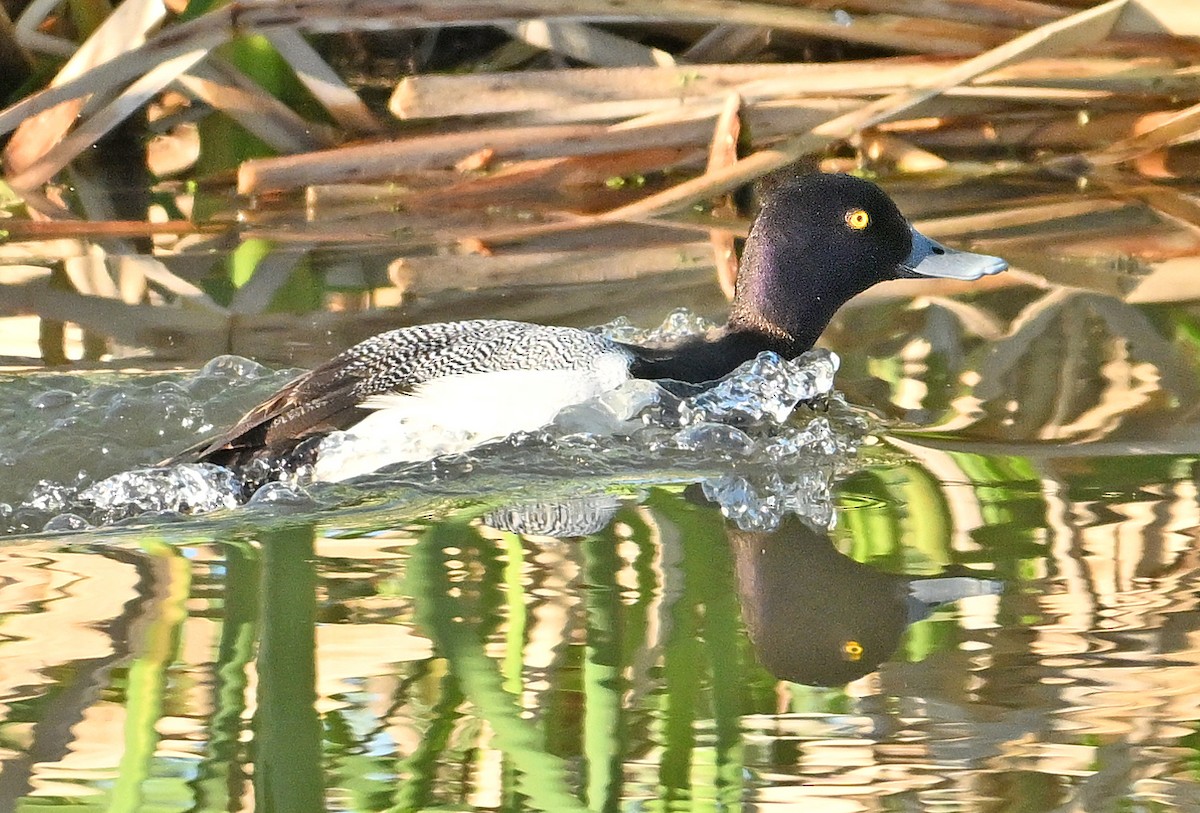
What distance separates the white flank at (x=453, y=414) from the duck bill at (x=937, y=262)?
3.09 ft

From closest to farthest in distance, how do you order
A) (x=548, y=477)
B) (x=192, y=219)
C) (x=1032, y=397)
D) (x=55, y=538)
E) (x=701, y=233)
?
(x=55, y=538)
(x=548, y=477)
(x=1032, y=397)
(x=701, y=233)
(x=192, y=219)

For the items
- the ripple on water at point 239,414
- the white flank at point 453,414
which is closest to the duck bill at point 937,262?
the ripple on water at point 239,414

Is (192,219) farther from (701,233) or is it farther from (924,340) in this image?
(924,340)

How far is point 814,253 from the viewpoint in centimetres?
418

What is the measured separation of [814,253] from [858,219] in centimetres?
14

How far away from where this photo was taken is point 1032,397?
3.82 m

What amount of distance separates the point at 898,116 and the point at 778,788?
194 inches

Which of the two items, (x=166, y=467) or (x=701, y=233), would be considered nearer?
(x=166, y=467)

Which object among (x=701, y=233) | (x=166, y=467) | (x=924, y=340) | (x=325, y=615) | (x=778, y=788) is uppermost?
(x=701, y=233)

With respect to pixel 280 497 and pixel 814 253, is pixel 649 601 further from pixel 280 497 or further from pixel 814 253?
pixel 814 253

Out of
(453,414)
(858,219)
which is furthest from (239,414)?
(858,219)

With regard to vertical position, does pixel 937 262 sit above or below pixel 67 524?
above

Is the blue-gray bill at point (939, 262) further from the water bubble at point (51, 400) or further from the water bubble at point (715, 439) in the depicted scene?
the water bubble at point (51, 400)

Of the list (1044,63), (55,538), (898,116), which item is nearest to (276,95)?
(898,116)
